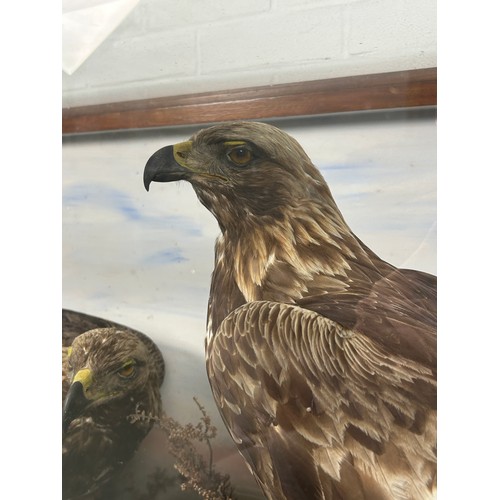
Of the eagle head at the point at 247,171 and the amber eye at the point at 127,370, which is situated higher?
the eagle head at the point at 247,171

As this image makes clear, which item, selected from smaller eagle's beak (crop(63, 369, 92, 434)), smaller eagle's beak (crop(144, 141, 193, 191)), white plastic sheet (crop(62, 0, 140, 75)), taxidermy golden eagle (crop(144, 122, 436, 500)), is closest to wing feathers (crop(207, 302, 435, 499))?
taxidermy golden eagle (crop(144, 122, 436, 500))

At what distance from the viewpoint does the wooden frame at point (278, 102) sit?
91cm

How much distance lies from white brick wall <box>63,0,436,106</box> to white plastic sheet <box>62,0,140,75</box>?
20 millimetres

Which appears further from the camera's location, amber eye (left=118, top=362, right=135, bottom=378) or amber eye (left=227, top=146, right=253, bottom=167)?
amber eye (left=118, top=362, right=135, bottom=378)

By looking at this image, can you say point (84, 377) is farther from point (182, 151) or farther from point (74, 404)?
point (182, 151)

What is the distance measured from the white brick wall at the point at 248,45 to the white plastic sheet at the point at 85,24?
0.07 ft

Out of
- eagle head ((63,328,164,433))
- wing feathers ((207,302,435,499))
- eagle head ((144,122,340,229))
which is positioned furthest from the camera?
eagle head ((63,328,164,433))

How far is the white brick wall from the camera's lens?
3.03 ft

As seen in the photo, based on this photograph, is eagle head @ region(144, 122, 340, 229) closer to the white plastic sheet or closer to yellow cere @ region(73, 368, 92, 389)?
the white plastic sheet

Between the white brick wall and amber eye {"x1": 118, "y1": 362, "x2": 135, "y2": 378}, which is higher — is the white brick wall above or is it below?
above

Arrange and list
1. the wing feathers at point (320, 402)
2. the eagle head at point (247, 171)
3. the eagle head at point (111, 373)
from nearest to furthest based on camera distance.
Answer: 1. the wing feathers at point (320, 402)
2. the eagle head at point (247, 171)
3. the eagle head at point (111, 373)

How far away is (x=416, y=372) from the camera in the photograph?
883mm

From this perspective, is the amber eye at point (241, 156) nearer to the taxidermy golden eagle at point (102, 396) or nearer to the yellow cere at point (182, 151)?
the yellow cere at point (182, 151)

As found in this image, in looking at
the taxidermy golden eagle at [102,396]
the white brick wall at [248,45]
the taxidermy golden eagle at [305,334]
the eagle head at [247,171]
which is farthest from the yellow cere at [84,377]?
the white brick wall at [248,45]
